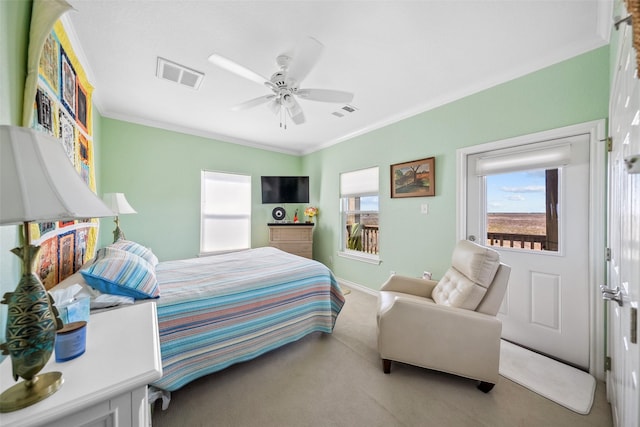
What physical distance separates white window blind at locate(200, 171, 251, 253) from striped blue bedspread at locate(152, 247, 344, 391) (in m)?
1.55

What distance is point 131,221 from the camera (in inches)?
132

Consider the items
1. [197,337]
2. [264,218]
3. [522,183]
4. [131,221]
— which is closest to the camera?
[197,337]

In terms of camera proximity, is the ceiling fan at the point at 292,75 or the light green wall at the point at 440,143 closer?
the ceiling fan at the point at 292,75

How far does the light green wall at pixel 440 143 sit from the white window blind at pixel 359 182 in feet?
0.36

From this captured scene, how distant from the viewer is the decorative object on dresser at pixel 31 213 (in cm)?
56

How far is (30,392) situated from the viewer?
63 centimetres

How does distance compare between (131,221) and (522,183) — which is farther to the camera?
(131,221)

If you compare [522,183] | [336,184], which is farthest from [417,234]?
[336,184]

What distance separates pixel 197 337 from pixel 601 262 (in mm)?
3036

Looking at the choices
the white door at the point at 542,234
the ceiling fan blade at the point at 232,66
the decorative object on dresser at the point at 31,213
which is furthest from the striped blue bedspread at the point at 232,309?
the white door at the point at 542,234

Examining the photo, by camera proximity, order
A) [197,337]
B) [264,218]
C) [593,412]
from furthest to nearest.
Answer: [264,218] → [197,337] → [593,412]

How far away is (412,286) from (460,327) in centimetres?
74

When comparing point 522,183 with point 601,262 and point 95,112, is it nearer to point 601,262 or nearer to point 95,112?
point 601,262

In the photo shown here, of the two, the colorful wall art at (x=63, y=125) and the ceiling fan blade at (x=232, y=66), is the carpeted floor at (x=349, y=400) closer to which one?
the colorful wall art at (x=63, y=125)
